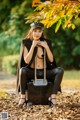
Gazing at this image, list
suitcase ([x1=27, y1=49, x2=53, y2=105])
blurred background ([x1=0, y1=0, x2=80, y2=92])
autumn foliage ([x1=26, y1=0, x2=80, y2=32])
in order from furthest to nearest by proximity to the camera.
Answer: blurred background ([x1=0, y1=0, x2=80, y2=92])
suitcase ([x1=27, y1=49, x2=53, y2=105])
autumn foliage ([x1=26, y1=0, x2=80, y2=32])

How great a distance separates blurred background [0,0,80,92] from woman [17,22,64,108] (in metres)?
12.6

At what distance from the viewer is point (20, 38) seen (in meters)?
20.5

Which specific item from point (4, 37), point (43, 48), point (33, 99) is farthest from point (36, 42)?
point (4, 37)

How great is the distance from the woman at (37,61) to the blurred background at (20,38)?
12.6m

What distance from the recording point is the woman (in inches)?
280

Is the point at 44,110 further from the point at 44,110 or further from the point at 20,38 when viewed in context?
the point at 20,38

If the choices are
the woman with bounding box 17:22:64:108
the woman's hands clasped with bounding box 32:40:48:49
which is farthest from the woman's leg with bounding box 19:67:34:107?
the woman's hands clasped with bounding box 32:40:48:49

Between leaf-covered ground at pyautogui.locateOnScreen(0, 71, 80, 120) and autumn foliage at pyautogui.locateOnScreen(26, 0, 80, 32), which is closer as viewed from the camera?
leaf-covered ground at pyautogui.locateOnScreen(0, 71, 80, 120)

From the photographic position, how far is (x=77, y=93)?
940 centimetres

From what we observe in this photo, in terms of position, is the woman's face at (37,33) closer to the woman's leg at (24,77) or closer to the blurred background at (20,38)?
the woman's leg at (24,77)

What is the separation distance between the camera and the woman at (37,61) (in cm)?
710

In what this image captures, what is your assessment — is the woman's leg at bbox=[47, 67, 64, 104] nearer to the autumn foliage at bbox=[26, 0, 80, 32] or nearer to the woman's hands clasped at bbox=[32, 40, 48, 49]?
the woman's hands clasped at bbox=[32, 40, 48, 49]

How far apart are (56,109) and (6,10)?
15.2m

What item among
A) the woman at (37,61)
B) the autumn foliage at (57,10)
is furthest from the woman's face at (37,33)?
the autumn foliage at (57,10)
